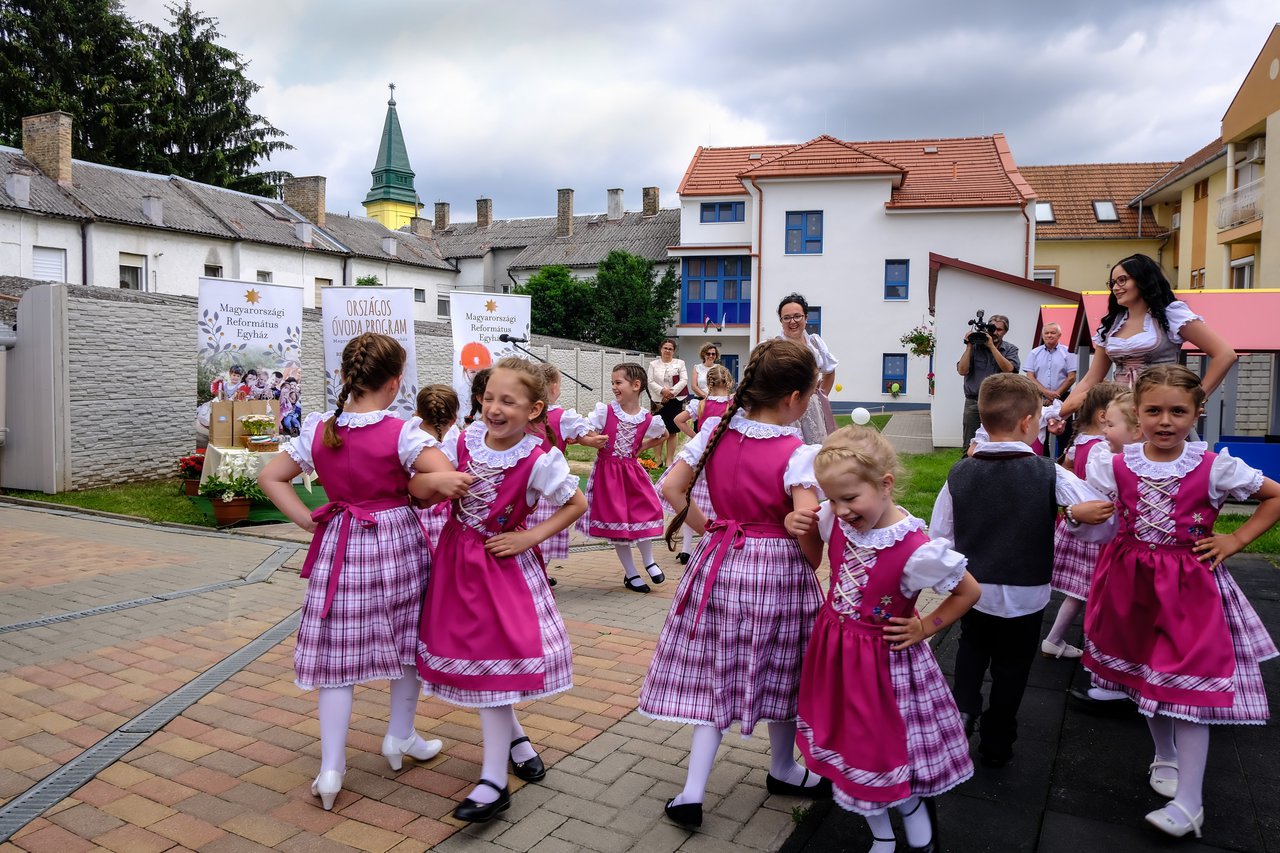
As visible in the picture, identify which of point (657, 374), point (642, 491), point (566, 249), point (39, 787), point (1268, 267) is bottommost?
point (39, 787)

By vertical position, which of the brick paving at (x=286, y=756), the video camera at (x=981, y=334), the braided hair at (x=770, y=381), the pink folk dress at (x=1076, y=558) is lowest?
the brick paving at (x=286, y=756)

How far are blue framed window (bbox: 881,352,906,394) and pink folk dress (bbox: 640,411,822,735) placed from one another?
32429 millimetres

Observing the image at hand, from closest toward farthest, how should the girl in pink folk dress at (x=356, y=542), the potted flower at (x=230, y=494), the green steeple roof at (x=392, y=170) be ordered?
the girl in pink folk dress at (x=356, y=542)
the potted flower at (x=230, y=494)
the green steeple roof at (x=392, y=170)

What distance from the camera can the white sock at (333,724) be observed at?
330cm

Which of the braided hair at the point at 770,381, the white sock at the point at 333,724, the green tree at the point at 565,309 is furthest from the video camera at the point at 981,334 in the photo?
the green tree at the point at 565,309

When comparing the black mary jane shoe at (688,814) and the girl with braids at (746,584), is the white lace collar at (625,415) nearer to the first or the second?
the girl with braids at (746,584)

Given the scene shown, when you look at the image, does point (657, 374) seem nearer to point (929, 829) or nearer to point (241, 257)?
point (929, 829)

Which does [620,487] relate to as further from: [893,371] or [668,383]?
[893,371]

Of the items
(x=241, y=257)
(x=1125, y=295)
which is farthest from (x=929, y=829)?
(x=241, y=257)

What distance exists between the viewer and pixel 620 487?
693 centimetres

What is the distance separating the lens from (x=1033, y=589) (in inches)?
134

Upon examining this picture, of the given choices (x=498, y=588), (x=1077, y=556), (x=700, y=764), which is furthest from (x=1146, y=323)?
(x=498, y=588)

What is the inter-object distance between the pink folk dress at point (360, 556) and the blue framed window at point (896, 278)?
33.2m

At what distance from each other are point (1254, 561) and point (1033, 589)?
531cm
